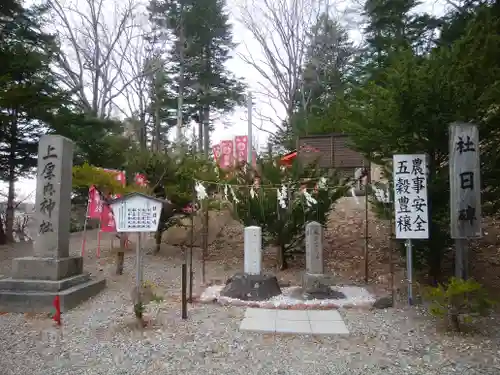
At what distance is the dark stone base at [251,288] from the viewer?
7.44m

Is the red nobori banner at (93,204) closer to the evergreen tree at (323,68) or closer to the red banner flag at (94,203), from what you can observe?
the red banner flag at (94,203)

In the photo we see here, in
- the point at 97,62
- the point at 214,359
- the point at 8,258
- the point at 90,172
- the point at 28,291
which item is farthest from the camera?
the point at 97,62

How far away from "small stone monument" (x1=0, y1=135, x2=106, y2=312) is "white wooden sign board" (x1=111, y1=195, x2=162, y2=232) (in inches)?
78.7

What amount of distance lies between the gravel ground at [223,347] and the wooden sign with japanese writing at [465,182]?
147 cm

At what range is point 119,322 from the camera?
5.86 metres

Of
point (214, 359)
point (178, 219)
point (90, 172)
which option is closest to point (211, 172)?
point (178, 219)

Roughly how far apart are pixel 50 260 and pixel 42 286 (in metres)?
0.51

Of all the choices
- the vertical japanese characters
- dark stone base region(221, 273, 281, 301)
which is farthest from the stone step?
dark stone base region(221, 273, 281, 301)

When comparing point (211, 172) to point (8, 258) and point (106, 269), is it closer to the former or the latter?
point (106, 269)

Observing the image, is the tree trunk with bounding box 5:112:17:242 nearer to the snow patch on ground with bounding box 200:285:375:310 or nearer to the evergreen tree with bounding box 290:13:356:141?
the snow patch on ground with bounding box 200:285:375:310

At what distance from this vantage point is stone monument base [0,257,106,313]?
659 cm

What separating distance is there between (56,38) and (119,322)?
16.7m

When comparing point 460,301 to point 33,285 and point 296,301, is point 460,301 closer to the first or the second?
point 296,301

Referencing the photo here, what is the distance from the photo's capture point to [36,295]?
660 centimetres
